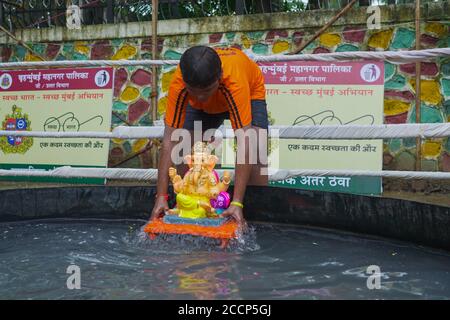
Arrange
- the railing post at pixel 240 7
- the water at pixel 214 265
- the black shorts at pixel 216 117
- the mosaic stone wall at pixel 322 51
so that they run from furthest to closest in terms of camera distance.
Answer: the railing post at pixel 240 7
the mosaic stone wall at pixel 322 51
the black shorts at pixel 216 117
the water at pixel 214 265

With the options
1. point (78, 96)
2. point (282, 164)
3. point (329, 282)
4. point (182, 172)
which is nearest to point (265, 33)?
point (282, 164)

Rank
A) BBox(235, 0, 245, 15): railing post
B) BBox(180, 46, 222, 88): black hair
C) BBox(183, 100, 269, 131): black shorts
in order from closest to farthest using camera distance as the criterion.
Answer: BBox(180, 46, 222, 88): black hair, BBox(183, 100, 269, 131): black shorts, BBox(235, 0, 245, 15): railing post

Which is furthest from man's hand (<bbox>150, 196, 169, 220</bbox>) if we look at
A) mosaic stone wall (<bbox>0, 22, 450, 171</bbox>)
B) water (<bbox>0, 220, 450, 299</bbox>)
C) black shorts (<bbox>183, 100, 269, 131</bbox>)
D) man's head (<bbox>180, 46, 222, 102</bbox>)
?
mosaic stone wall (<bbox>0, 22, 450, 171</bbox>)

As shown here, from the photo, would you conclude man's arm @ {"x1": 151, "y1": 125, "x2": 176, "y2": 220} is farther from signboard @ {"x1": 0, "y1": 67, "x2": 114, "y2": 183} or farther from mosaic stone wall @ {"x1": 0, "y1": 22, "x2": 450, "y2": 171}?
mosaic stone wall @ {"x1": 0, "y1": 22, "x2": 450, "y2": 171}

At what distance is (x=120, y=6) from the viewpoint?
6395 mm

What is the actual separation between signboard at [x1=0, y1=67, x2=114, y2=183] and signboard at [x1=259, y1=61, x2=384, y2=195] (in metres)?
1.59

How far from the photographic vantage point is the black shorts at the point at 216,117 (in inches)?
120

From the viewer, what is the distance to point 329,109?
4531mm

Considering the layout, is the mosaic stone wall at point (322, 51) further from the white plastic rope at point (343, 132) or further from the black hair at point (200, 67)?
the black hair at point (200, 67)

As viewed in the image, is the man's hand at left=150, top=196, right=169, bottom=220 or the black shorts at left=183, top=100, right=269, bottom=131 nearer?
the man's hand at left=150, top=196, right=169, bottom=220

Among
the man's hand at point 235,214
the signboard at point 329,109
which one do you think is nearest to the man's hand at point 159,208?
the man's hand at point 235,214

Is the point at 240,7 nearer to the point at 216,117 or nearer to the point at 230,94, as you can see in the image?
the point at 216,117

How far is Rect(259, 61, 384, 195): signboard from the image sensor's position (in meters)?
4.42

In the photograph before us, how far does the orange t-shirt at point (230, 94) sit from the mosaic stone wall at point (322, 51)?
238 centimetres
